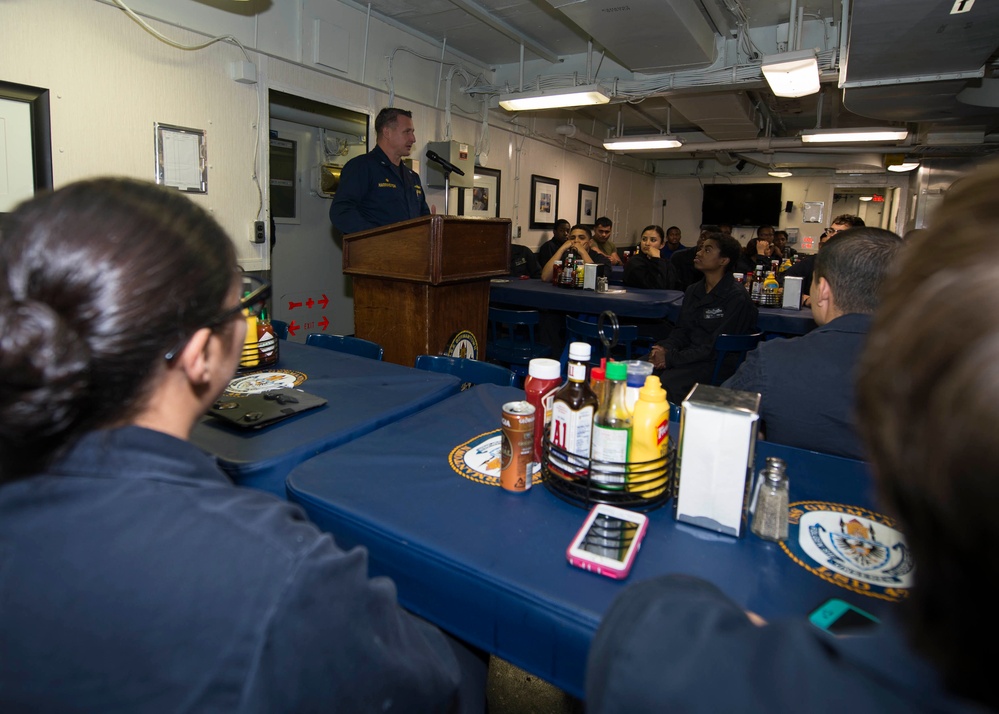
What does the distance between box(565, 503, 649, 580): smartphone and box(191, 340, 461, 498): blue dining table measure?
0.66 metres

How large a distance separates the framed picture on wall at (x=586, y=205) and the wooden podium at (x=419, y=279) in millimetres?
6450

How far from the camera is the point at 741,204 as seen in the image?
38.8 ft

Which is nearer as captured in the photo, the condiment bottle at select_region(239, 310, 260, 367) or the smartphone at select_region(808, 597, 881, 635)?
the smartphone at select_region(808, 597, 881, 635)

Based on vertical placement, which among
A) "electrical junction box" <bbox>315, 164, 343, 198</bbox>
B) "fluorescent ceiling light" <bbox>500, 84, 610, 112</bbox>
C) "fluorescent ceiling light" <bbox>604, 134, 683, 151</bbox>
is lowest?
"electrical junction box" <bbox>315, 164, 343, 198</bbox>

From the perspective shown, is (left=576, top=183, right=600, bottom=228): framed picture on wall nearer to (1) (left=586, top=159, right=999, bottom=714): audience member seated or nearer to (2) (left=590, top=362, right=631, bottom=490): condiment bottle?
(2) (left=590, top=362, right=631, bottom=490): condiment bottle

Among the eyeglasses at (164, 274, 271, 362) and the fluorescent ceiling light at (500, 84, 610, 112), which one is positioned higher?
the fluorescent ceiling light at (500, 84, 610, 112)

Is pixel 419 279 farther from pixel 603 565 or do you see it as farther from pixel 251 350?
pixel 603 565

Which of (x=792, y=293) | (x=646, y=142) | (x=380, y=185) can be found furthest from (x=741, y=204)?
(x=380, y=185)

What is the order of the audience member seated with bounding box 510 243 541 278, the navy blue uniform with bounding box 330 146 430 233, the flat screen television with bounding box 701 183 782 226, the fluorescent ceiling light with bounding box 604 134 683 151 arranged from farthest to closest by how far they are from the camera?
the flat screen television with bounding box 701 183 782 226 → the fluorescent ceiling light with bounding box 604 134 683 151 → the audience member seated with bounding box 510 243 541 278 → the navy blue uniform with bounding box 330 146 430 233

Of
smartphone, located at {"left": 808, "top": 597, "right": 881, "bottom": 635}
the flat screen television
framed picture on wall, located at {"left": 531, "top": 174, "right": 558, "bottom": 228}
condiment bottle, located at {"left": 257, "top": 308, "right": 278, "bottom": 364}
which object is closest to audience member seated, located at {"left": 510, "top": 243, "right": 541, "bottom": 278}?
framed picture on wall, located at {"left": 531, "top": 174, "right": 558, "bottom": 228}

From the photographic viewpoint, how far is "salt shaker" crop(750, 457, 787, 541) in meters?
0.93

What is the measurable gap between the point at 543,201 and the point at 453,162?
105 inches

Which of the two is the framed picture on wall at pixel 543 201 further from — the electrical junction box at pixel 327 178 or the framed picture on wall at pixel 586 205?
the electrical junction box at pixel 327 178

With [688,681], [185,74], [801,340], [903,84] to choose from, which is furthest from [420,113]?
[688,681]
